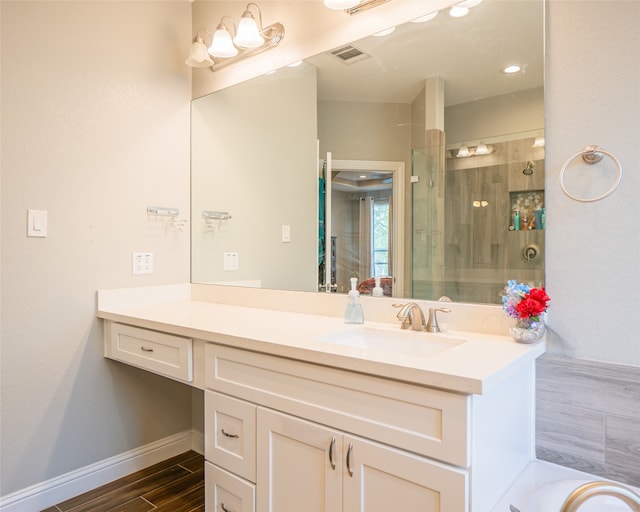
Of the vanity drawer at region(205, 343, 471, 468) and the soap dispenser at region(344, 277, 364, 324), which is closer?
the vanity drawer at region(205, 343, 471, 468)

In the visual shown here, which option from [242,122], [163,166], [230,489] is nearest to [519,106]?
[242,122]

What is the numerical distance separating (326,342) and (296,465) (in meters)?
0.36

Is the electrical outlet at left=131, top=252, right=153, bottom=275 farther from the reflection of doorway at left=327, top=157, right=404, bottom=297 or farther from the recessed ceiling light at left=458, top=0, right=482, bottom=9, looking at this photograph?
the recessed ceiling light at left=458, top=0, right=482, bottom=9

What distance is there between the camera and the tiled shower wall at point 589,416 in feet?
3.80

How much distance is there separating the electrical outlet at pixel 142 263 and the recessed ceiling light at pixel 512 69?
182cm

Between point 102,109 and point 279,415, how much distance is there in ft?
5.48

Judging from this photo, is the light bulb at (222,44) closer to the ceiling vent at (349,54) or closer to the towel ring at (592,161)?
the ceiling vent at (349,54)

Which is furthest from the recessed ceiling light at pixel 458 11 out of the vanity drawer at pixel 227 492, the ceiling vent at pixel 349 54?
the vanity drawer at pixel 227 492

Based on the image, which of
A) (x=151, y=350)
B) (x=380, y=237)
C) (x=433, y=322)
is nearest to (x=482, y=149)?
(x=380, y=237)

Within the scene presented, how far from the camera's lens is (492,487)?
1029mm

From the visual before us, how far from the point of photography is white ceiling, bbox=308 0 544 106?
1.35 metres

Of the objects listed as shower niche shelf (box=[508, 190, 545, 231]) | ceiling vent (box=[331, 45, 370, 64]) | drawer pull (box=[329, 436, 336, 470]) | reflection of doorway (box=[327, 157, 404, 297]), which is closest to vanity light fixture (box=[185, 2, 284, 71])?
ceiling vent (box=[331, 45, 370, 64])

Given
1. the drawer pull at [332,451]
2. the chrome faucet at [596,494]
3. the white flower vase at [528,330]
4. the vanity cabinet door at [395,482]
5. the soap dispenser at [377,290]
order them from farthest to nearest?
the soap dispenser at [377,290] < the white flower vase at [528,330] < the drawer pull at [332,451] < the vanity cabinet door at [395,482] < the chrome faucet at [596,494]

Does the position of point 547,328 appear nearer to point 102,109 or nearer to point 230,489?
point 230,489
